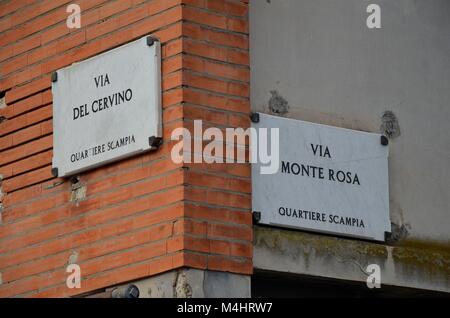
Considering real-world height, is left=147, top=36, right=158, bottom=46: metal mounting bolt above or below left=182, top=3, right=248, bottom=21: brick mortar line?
below

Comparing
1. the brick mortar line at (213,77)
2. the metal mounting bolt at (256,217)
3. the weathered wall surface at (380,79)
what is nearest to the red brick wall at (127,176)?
the brick mortar line at (213,77)

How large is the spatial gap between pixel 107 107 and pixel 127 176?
19.3 inches

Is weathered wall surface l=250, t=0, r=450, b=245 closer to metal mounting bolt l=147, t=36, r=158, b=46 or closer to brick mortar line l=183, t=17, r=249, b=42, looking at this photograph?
brick mortar line l=183, t=17, r=249, b=42

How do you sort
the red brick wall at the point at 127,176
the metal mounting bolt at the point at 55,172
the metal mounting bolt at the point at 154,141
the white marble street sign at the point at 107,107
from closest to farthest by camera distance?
the red brick wall at the point at 127,176
the metal mounting bolt at the point at 154,141
the white marble street sign at the point at 107,107
the metal mounting bolt at the point at 55,172

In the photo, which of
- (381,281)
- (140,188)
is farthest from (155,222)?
(381,281)

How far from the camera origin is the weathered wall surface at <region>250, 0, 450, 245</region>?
10.9 m

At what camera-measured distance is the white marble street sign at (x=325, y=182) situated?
34.7 ft

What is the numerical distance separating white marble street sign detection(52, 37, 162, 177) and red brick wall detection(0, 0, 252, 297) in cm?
8

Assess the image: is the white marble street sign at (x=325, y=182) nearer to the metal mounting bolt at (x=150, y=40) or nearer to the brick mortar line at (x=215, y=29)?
the brick mortar line at (x=215, y=29)

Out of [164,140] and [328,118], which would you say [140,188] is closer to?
[164,140]

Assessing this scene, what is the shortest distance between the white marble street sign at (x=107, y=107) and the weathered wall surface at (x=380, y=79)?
2.56ft

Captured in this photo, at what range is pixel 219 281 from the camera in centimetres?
1002

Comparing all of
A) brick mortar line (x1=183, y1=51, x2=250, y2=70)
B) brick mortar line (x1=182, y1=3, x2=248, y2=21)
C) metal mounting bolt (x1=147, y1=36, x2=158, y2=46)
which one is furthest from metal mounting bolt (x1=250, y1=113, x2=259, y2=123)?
metal mounting bolt (x1=147, y1=36, x2=158, y2=46)

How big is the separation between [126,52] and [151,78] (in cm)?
35
